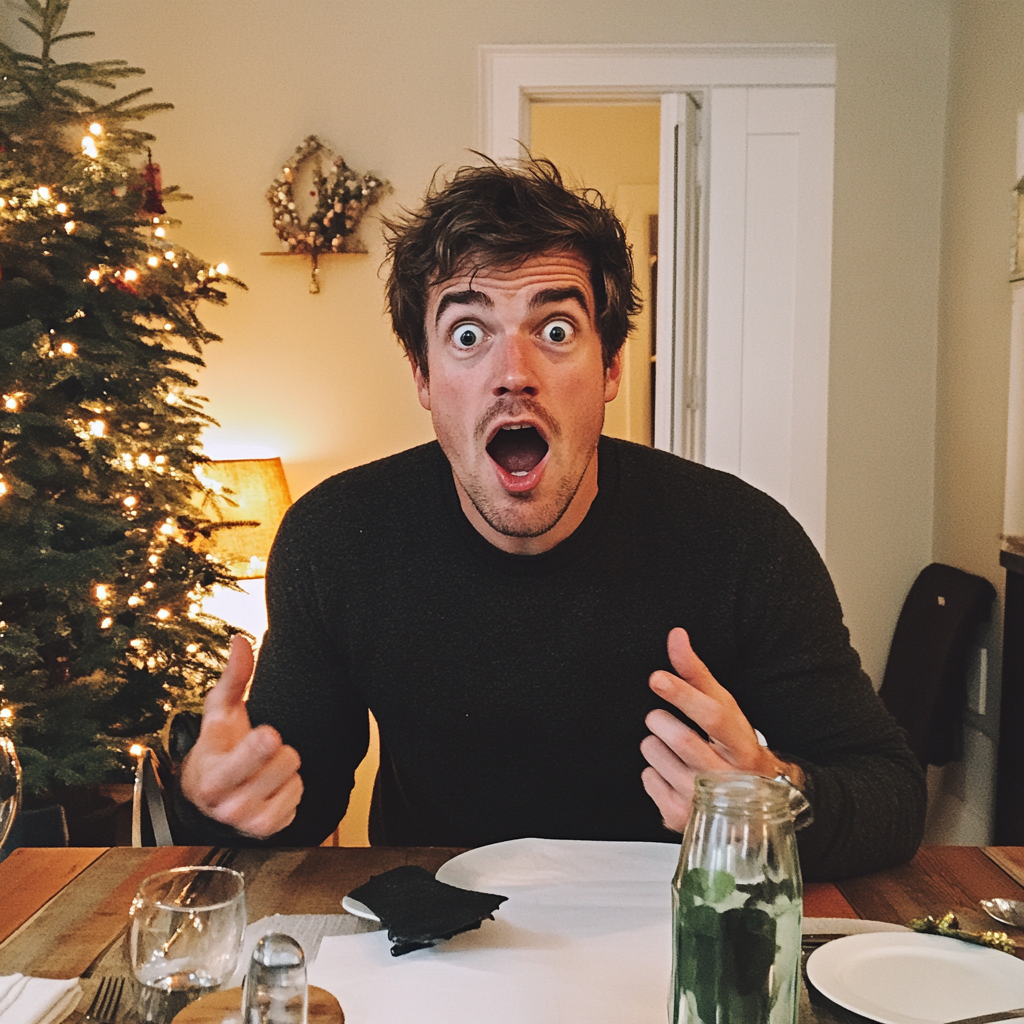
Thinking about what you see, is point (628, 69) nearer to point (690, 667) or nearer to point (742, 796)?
point (690, 667)

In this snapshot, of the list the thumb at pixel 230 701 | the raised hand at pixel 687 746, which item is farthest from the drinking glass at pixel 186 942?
the raised hand at pixel 687 746

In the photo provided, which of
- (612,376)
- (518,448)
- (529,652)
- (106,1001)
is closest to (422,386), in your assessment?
(518,448)

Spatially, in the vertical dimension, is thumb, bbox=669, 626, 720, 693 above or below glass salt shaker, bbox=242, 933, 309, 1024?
above

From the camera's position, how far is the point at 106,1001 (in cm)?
72

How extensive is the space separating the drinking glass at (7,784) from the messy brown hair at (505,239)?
761 millimetres

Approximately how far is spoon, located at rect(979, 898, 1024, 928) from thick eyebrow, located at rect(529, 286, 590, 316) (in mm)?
800

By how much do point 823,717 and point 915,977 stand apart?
45cm

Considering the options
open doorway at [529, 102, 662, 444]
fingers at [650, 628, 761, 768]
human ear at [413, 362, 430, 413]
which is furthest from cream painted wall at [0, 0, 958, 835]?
fingers at [650, 628, 761, 768]

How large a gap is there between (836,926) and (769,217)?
105 inches

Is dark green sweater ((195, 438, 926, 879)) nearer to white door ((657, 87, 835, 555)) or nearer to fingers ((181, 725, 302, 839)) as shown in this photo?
fingers ((181, 725, 302, 839))

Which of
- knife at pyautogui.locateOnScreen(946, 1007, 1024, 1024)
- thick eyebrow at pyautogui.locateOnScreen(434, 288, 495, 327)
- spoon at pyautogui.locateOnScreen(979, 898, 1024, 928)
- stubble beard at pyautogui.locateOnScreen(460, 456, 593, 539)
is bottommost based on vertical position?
spoon at pyautogui.locateOnScreen(979, 898, 1024, 928)

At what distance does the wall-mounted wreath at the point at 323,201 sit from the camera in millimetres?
3117

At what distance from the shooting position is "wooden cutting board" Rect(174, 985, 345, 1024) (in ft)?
2.04

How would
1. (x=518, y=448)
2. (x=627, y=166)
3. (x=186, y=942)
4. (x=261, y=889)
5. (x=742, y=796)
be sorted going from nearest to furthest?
(x=742, y=796), (x=186, y=942), (x=261, y=889), (x=518, y=448), (x=627, y=166)
